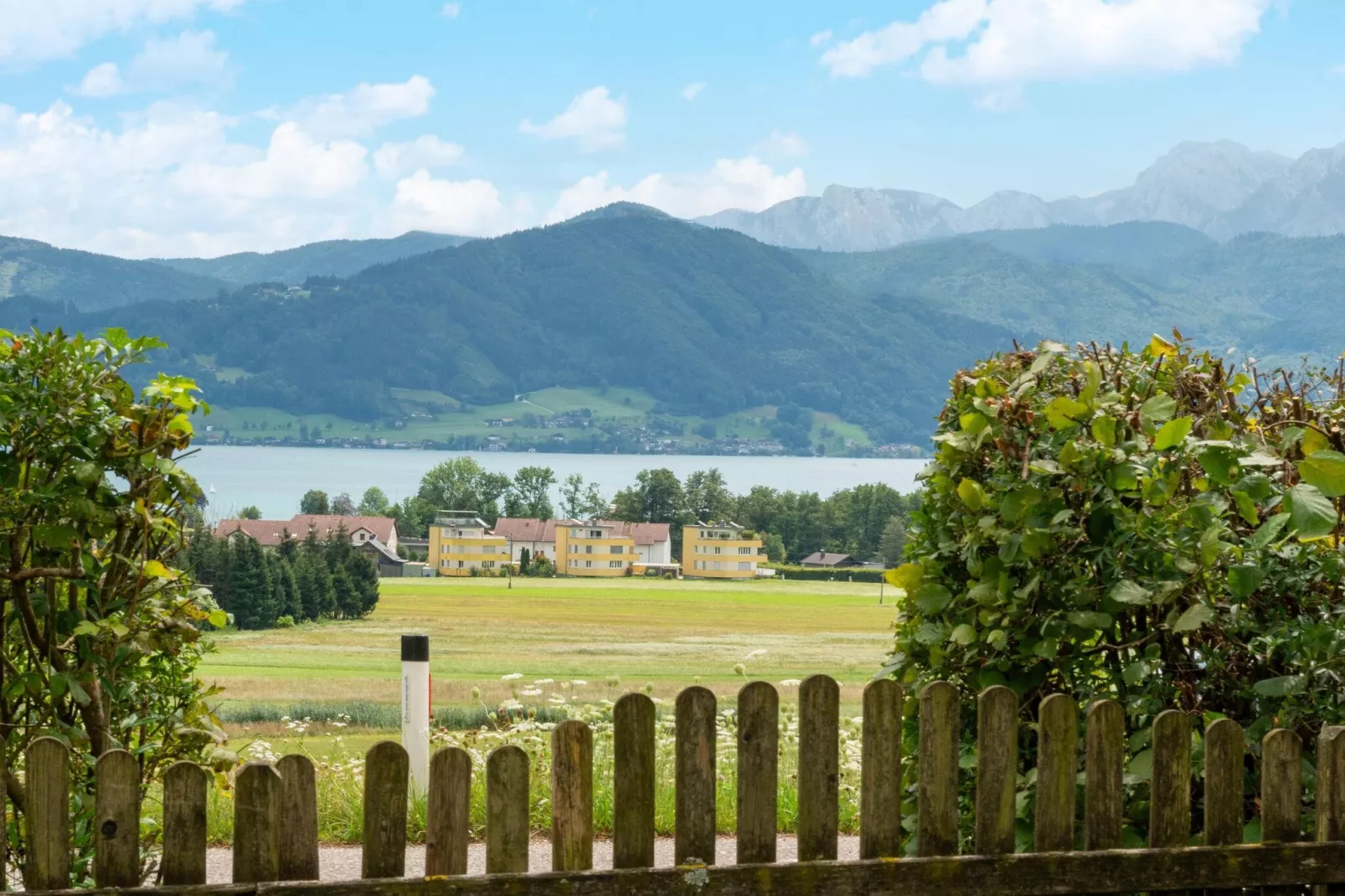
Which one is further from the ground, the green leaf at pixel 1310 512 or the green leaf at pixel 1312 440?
the green leaf at pixel 1312 440

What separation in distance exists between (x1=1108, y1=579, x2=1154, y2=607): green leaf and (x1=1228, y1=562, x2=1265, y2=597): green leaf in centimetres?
15

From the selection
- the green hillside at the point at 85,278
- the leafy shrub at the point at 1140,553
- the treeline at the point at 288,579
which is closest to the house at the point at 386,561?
the treeline at the point at 288,579

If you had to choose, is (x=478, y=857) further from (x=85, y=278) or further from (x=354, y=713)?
(x=85, y=278)

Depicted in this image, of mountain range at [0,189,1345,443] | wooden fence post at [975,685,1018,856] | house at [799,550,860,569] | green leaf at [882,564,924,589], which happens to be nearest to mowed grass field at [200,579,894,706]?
house at [799,550,860,569]

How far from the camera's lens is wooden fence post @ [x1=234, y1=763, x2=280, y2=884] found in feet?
6.02

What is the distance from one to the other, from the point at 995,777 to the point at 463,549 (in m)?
32.2

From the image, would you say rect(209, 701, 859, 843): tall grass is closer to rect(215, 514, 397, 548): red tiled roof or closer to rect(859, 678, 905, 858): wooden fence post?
rect(859, 678, 905, 858): wooden fence post

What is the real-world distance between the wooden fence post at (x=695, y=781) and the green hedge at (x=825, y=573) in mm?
28960

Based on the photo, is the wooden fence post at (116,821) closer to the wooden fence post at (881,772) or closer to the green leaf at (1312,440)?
the wooden fence post at (881,772)

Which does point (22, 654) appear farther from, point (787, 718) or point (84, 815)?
point (787, 718)

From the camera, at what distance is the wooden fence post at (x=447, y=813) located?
6.21 ft

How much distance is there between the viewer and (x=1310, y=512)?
6.30 feet

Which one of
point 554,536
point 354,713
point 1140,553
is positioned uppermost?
point 1140,553

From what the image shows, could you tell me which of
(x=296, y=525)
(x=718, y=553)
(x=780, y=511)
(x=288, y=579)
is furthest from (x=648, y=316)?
(x=288, y=579)
